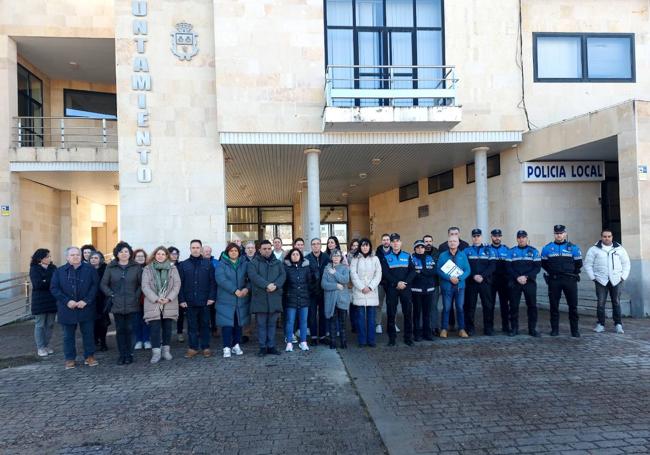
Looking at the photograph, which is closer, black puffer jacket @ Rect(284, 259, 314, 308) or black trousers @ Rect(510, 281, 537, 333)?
black puffer jacket @ Rect(284, 259, 314, 308)

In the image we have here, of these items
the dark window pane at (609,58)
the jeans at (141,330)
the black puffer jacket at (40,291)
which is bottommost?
the jeans at (141,330)

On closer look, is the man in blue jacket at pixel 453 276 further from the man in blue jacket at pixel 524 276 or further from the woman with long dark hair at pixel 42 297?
the woman with long dark hair at pixel 42 297

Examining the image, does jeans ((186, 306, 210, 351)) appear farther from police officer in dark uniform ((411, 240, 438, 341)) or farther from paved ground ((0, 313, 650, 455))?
police officer in dark uniform ((411, 240, 438, 341))

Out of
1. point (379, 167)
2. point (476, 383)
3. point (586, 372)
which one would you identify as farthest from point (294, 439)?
point (379, 167)

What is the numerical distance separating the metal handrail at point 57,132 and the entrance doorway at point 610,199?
14076 millimetres

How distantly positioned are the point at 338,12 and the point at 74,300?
9025 millimetres

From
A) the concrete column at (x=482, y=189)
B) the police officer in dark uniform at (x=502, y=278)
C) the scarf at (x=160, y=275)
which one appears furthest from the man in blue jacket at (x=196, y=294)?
the concrete column at (x=482, y=189)

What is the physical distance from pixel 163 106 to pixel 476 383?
367 inches

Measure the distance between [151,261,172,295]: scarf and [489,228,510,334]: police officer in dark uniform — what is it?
526cm

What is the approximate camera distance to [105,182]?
15180 mm

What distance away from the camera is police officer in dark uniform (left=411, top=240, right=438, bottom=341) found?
737 cm

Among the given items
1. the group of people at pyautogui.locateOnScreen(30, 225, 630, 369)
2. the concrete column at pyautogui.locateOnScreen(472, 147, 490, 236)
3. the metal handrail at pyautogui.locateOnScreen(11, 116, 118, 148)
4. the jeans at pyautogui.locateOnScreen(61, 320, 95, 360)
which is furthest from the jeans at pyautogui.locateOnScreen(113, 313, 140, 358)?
the concrete column at pyautogui.locateOnScreen(472, 147, 490, 236)

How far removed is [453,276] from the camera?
7.57 metres

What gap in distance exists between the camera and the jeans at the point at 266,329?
22.5ft
